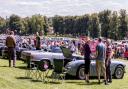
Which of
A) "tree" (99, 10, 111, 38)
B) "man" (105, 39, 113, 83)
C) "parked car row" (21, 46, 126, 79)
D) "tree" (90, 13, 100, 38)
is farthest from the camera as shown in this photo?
"tree" (90, 13, 100, 38)

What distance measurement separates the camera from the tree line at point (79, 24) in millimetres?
99544

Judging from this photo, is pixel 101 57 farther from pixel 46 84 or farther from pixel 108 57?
pixel 46 84

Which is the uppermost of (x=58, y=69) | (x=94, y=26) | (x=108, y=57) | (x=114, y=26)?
(x=108, y=57)

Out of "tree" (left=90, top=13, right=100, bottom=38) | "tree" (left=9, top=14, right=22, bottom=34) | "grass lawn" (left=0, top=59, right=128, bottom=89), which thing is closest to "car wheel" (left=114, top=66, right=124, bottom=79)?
"grass lawn" (left=0, top=59, right=128, bottom=89)

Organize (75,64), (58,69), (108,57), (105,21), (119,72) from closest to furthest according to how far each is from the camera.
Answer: (58,69)
(108,57)
(75,64)
(119,72)
(105,21)

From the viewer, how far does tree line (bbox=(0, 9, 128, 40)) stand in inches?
3919

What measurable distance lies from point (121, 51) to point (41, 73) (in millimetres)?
27020

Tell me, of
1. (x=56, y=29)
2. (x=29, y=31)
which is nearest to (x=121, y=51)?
(x=29, y=31)

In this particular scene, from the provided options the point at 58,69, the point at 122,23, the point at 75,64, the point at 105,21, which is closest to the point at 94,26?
the point at 105,21

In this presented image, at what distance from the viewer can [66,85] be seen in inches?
656

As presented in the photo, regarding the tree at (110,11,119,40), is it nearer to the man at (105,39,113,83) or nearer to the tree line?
the tree line

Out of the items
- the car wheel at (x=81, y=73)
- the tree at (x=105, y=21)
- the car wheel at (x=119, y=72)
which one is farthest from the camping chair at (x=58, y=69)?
the tree at (x=105, y=21)

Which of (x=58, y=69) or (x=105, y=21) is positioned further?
(x=105, y=21)

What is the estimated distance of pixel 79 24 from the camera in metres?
148
